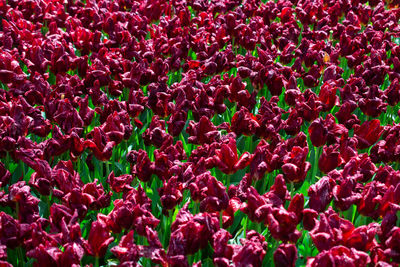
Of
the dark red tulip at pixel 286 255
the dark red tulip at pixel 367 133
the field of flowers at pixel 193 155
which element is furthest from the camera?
the dark red tulip at pixel 367 133

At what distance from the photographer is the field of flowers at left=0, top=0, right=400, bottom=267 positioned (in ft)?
7.17

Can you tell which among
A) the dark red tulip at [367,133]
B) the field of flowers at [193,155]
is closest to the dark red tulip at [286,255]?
the field of flowers at [193,155]

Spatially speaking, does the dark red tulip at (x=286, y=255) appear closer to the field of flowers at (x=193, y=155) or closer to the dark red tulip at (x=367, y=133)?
the field of flowers at (x=193, y=155)

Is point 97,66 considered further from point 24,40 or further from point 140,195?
point 140,195

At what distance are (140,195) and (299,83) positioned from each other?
2.71 m

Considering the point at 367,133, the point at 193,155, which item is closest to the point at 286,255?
the point at 193,155

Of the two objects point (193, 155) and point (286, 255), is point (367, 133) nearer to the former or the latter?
point (193, 155)

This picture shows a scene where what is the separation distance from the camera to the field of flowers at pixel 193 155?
219cm

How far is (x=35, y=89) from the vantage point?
12.1 ft

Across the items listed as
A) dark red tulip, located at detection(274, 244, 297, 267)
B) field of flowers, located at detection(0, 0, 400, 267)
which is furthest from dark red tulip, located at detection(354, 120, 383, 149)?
dark red tulip, located at detection(274, 244, 297, 267)

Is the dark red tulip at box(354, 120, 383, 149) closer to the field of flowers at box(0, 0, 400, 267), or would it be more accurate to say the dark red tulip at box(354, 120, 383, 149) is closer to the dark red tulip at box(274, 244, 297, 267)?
the field of flowers at box(0, 0, 400, 267)

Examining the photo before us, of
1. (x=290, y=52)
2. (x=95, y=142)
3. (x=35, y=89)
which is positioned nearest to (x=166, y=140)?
(x=95, y=142)

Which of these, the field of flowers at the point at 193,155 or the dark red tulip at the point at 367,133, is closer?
the field of flowers at the point at 193,155

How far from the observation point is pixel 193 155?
2.95 metres
